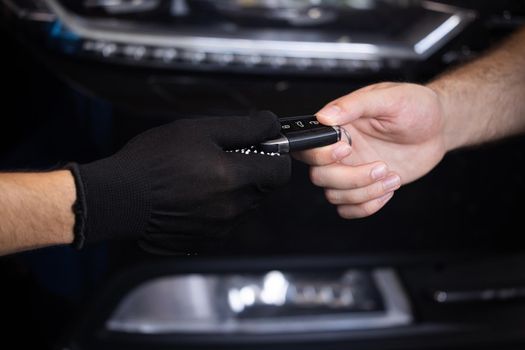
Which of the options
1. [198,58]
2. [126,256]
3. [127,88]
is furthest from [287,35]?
[126,256]

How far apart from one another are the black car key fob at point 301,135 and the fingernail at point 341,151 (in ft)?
0.05

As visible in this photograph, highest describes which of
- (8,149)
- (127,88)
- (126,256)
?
(127,88)

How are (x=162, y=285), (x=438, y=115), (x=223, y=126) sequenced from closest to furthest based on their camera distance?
(x=223, y=126) → (x=438, y=115) → (x=162, y=285)

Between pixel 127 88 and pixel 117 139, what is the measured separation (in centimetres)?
7

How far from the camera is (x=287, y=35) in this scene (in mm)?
1181

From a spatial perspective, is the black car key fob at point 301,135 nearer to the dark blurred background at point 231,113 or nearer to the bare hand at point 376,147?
the bare hand at point 376,147

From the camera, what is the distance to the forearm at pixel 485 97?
1.06 m

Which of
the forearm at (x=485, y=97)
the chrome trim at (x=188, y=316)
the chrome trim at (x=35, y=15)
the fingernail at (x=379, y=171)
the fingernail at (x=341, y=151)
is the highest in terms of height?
the forearm at (x=485, y=97)

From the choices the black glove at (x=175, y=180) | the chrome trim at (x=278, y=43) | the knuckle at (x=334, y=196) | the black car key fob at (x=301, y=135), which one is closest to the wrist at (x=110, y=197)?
the black glove at (x=175, y=180)

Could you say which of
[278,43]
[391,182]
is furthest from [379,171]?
[278,43]

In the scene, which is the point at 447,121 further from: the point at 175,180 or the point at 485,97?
the point at 175,180

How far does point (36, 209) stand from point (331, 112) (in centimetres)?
33

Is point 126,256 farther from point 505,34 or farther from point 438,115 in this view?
point 505,34

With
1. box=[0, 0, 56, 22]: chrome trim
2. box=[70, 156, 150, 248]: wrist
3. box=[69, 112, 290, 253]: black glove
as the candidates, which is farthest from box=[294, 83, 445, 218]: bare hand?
box=[0, 0, 56, 22]: chrome trim
